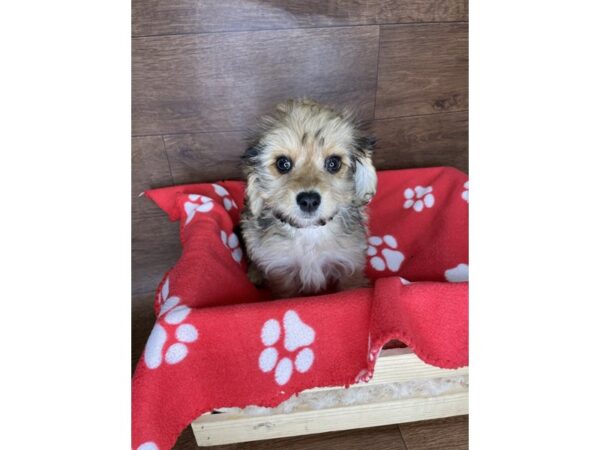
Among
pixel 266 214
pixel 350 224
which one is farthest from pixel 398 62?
pixel 266 214

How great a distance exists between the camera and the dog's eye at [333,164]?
6.48 feet

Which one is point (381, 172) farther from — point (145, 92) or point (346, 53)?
point (145, 92)

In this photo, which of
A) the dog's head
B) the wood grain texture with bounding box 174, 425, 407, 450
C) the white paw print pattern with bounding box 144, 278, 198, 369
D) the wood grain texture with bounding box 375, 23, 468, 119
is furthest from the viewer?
the wood grain texture with bounding box 375, 23, 468, 119

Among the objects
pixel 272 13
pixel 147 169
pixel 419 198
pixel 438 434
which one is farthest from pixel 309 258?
pixel 272 13

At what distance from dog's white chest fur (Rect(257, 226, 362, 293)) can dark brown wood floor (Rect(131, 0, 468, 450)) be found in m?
0.74

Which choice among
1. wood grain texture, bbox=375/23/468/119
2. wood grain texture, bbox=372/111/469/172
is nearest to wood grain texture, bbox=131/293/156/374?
wood grain texture, bbox=372/111/469/172

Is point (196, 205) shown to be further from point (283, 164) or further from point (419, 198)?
point (419, 198)

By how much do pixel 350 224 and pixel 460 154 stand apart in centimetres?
111

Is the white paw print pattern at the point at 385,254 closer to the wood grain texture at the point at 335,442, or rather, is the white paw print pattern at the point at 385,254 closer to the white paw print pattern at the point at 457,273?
the white paw print pattern at the point at 457,273

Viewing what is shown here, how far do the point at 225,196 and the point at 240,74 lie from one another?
2.17 ft

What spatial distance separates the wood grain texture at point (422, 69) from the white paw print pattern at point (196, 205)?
1089mm

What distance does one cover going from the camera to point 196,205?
2305mm

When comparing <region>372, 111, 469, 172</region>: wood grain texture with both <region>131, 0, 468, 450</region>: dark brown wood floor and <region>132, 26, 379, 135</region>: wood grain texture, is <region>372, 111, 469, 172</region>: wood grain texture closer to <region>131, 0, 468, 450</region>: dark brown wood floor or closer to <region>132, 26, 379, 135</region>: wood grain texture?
<region>131, 0, 468, 450</region>: dark brown wood floor

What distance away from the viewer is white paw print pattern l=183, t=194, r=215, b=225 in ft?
7.48
